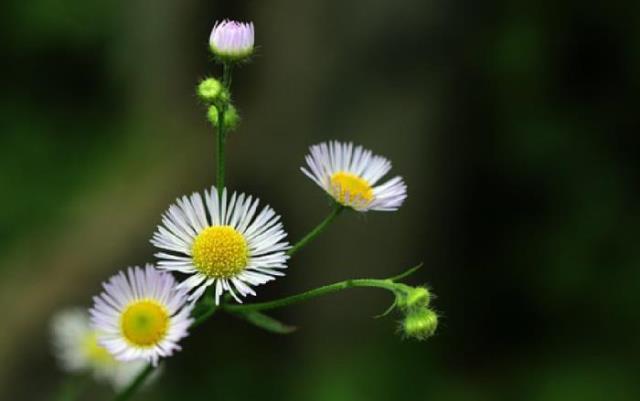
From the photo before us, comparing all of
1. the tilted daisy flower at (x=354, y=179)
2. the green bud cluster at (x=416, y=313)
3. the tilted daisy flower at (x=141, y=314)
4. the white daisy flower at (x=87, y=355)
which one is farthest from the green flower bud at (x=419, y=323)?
the white daisy flower at (x=87, y=355)

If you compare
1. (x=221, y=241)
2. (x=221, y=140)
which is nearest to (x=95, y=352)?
(x=221, y=241)

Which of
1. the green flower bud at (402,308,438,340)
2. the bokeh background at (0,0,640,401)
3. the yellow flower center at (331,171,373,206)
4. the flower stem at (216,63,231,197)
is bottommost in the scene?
the green flower bud at (402,308,438,340)

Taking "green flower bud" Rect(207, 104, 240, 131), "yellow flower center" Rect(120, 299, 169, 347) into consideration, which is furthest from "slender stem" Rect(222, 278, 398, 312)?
"green flower bud" Rect(207, 104, 240, 131)

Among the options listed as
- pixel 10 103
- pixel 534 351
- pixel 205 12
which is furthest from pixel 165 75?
pixel 534 351

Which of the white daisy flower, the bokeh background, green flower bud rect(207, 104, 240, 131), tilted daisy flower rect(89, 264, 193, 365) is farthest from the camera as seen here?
the bokeh background

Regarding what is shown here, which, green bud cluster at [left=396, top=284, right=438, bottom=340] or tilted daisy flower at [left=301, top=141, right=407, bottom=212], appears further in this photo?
tilted daisy flower at [left=301, top=141, right=407, bottom=212]

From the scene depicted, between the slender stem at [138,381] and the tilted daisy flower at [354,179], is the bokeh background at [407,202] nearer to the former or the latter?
the tilted daisy flower at [354,179]

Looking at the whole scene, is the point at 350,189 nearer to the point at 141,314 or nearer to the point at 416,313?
the point at 416,313

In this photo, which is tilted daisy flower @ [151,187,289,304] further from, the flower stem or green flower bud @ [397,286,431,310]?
green flower bud @ [397,286,431,310]

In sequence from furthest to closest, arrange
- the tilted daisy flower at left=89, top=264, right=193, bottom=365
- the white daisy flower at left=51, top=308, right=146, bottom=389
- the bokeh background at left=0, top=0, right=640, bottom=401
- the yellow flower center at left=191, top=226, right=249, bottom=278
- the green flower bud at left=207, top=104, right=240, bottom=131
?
1. the bokeh background at left=0, top=0, right=640, bottom=401
2. the white daisy flower at left=51, top=308, right=146, bottom=389
3. the green flower bud at left=207, top=104, right=240, bottom=131
4. the yellow flower center at left=191, top=226, right=249, bottom=278
5. the tilted daisy flower at left=89, top=264, right=193, bottom=365
